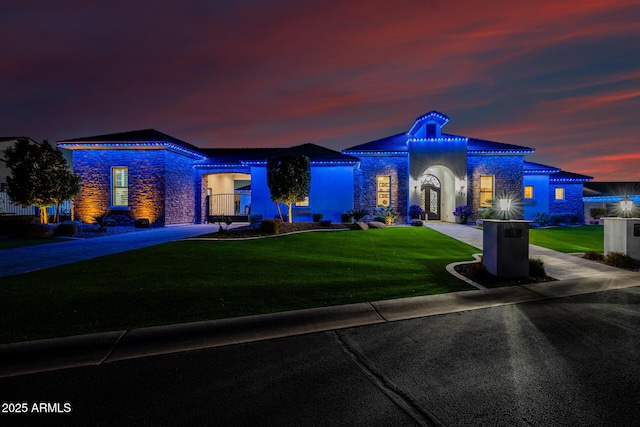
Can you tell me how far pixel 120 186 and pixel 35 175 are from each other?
4277mm

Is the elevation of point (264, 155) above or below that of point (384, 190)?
above

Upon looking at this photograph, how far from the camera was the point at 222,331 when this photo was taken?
418 cm

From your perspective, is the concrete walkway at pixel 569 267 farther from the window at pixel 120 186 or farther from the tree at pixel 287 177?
the window at pixel 120 186

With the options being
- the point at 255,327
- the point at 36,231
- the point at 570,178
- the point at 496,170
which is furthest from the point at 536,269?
the point at 570,178

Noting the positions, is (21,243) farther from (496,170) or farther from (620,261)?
(496,170)

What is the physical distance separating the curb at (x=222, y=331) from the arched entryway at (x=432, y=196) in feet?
66.8

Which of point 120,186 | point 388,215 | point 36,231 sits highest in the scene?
point 120,186

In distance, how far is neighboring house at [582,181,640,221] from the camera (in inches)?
1103

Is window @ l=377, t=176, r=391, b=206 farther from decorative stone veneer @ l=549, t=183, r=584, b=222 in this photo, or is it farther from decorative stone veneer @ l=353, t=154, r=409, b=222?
decorative stone veneer @ l=549, t=183, r=584, b=222

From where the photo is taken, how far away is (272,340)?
13.0ft

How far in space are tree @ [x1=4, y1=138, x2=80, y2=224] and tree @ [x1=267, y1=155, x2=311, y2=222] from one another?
1060cm

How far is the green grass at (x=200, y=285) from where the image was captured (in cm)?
459

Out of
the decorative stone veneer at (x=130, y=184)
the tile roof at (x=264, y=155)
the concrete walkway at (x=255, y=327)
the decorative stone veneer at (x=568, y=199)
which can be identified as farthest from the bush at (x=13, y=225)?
the decorative stone veneer at (x=568, y=199)

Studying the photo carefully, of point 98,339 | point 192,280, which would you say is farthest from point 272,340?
point 192,280
